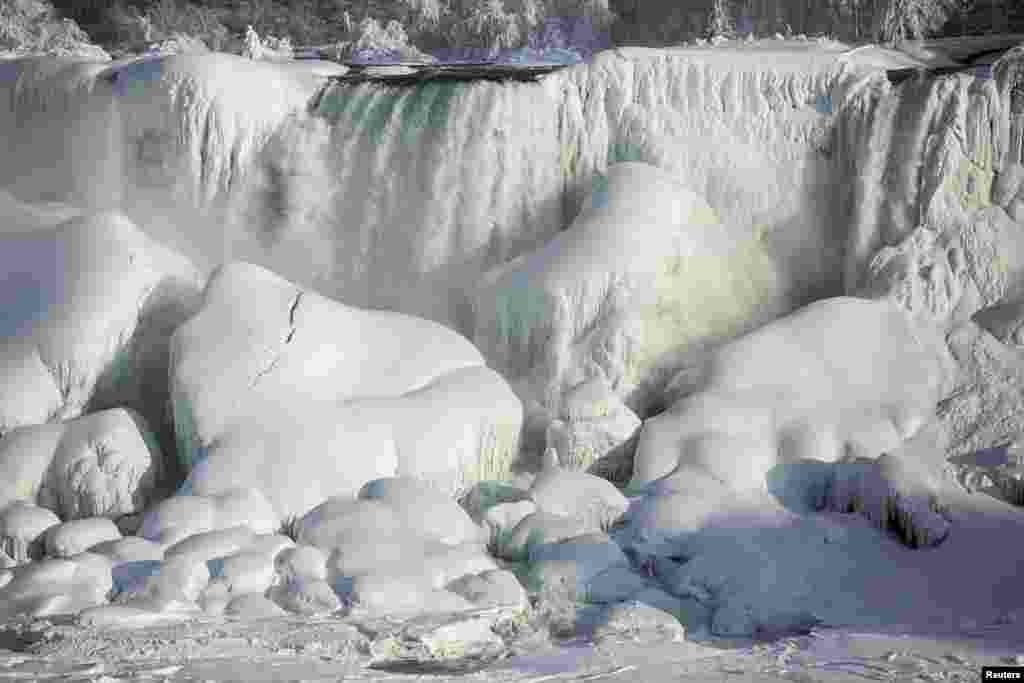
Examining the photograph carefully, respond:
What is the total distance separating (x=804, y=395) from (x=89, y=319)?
12.0 feet

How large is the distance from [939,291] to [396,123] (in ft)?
11.0

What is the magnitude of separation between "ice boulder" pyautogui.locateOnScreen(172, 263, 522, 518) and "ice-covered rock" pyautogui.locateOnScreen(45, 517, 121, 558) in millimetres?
423

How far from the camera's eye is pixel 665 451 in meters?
6.79

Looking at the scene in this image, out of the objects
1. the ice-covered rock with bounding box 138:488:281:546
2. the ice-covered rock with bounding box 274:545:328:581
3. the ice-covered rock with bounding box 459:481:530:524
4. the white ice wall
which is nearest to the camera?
the ice-covered rock with bounding box 274:545:328:581

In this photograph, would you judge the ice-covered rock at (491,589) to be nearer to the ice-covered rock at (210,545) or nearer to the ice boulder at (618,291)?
the ice-covered rock at (210,545)

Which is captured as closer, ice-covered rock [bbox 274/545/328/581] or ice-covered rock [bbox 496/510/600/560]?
ice-covered rock [bbox 274/545/328/581]

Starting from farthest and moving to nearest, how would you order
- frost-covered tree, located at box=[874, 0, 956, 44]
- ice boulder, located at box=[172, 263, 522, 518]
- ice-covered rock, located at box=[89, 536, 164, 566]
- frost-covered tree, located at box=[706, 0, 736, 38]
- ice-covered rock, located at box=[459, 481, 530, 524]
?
frost-covered tree, located at box=[706, 0, 736, 38]
frost-covered tree, located at box=[874, 0, 956, 44]
ice-covered rock, located at box=[459, 481, 530, 524]
ice boulder, located at box=[172, 263, 522, 518]
ice-covered rock, located at box=[89, 536, 164, 566]

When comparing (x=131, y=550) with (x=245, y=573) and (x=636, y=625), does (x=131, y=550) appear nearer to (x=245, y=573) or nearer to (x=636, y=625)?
(x=245, y=573)

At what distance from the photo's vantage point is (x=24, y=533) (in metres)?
6.21

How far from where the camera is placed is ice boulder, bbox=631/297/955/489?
671cm

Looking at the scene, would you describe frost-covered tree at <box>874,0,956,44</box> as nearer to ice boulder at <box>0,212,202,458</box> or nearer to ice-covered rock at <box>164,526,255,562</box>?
ice boulder at <box>0,212,202,458</box>

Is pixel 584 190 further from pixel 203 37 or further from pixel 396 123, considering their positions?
pixel 203 37

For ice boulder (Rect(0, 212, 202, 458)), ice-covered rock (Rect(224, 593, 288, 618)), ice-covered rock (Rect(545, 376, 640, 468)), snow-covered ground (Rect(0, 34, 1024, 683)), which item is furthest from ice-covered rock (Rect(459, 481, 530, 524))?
ice boulder (Rect(0, 212, 202, 458))

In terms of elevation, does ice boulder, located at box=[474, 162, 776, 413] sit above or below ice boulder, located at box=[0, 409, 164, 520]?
above
